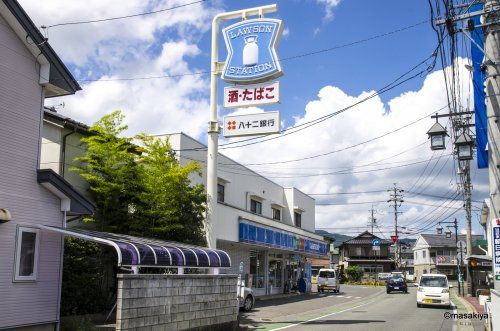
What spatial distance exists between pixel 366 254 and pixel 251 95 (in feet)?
242

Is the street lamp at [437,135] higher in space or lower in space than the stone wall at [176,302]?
higher

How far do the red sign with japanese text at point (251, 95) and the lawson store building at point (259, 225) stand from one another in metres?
7.08

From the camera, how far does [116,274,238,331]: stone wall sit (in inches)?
427

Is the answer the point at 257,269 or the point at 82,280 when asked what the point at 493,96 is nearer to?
the point at 82,280

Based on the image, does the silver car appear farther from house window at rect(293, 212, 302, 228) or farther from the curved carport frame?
house window at rect(293, 212, 302, 228)

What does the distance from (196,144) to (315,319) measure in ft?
35.6

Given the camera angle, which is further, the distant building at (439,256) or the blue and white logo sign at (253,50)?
the distant building at (439,256)

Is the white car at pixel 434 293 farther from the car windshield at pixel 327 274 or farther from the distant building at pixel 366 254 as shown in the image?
the distant building at pixel 366 254

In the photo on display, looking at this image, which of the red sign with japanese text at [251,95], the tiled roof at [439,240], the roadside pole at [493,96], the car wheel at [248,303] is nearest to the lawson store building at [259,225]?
the car wheel at [248,303]

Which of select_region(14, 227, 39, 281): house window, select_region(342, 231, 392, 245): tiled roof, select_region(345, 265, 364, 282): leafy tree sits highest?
select_region(342, 231, 392, 245): tiled roof

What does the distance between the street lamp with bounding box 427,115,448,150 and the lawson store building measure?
460 inches

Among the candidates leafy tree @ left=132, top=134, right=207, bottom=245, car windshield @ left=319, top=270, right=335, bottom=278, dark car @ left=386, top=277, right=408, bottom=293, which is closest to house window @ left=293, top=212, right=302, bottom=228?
car windshield @ left=319, top=270, right=335, bottom=278

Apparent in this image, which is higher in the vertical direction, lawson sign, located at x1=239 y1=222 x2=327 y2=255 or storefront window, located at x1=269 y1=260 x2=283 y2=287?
lawson sign, located at x1=239 y1=222 x2=327 y2=255

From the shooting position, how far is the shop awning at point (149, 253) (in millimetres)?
11828
